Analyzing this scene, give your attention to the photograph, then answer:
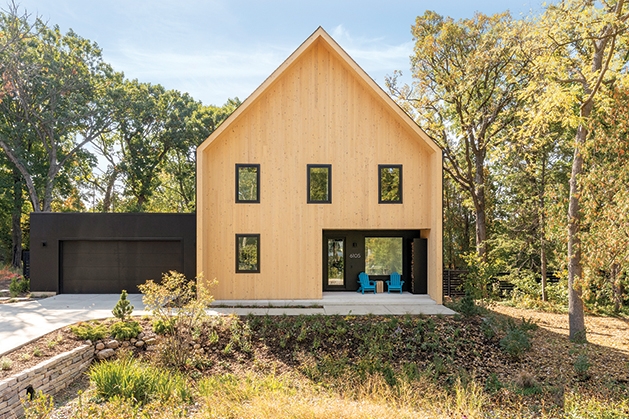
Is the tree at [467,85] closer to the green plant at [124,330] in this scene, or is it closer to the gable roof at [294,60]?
the gable roof at [294,60]

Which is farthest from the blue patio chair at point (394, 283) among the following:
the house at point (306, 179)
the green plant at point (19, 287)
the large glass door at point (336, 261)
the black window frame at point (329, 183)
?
the green plant at point (19, 287)

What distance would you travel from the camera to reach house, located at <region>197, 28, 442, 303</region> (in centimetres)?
1193

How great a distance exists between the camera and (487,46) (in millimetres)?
15266

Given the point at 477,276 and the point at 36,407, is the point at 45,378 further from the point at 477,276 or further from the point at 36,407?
the point at 477,276

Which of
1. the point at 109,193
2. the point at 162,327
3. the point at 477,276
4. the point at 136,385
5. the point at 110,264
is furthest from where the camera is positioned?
the point at 109,193

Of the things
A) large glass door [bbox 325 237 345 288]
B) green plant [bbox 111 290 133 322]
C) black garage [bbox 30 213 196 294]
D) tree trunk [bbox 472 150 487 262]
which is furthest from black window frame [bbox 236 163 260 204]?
tree trunk [bbox 472 150 487 262]

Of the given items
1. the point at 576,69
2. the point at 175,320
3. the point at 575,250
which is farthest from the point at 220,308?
the point at 576,69

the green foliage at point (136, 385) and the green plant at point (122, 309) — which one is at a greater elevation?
the green plant at point (122, 309)

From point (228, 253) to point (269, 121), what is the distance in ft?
14.6

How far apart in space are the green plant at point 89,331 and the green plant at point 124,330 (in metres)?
0.14

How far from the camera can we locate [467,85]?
15.5 meters

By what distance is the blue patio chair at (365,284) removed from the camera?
1316 cm

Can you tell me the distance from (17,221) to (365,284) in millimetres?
23191

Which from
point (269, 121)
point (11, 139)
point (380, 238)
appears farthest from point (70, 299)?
point (11, 139)
